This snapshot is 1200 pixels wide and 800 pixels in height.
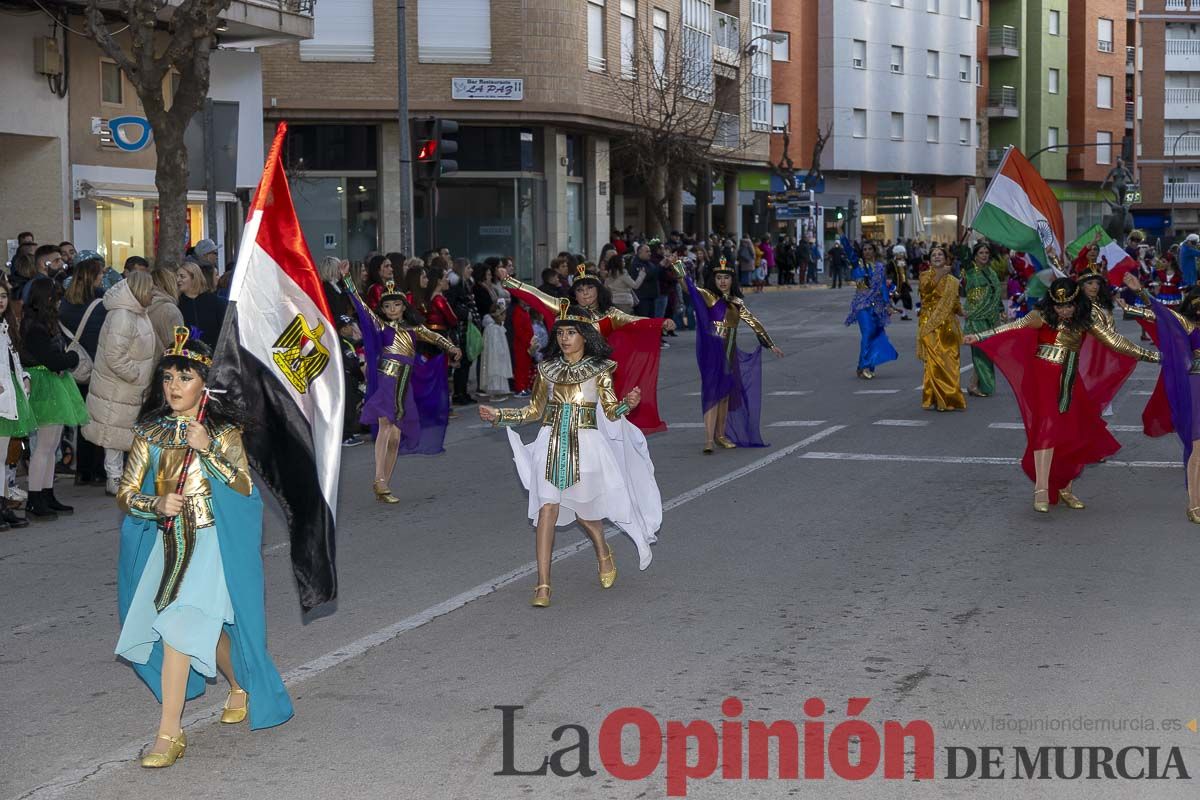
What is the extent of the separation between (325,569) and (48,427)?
6352mm

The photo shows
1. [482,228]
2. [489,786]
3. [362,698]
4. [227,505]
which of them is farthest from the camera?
[482,228]

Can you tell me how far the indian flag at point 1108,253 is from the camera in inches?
624

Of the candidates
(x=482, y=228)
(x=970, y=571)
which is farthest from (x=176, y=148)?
(x=482, y=228)

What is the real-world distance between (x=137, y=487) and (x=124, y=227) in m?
19.6

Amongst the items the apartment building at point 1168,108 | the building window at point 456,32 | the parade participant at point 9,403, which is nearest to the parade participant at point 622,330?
the parade participant at point 9,403

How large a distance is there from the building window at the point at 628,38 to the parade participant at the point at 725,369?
25363 millimetres

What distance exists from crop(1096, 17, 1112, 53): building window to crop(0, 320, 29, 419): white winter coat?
75179 millimetres

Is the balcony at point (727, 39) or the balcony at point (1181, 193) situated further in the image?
the balcony at point (1181, 193)

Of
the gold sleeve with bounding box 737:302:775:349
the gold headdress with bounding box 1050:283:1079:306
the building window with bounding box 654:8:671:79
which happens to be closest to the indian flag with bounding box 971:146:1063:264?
the gold sleeve with bounding box 737:302:775:349

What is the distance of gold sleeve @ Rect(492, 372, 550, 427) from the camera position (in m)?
8.63

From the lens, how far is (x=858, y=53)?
63.3 m

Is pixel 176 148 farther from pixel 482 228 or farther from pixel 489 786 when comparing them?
pixel 482 228

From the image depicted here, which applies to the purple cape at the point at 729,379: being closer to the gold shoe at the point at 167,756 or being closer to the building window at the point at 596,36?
the gold shoe at the point at 167,756

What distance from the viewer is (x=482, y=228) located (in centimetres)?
3778
